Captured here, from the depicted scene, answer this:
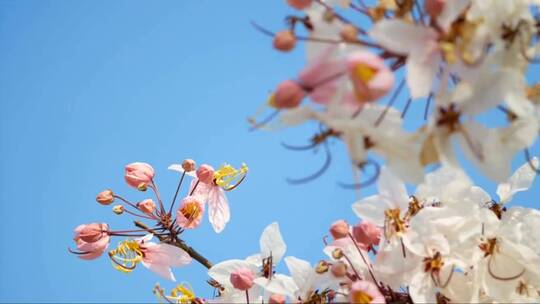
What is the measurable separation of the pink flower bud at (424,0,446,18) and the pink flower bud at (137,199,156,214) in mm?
1163

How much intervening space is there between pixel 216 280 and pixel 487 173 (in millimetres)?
877

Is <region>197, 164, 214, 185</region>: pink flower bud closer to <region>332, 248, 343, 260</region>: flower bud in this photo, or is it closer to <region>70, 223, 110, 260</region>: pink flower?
<region>70, 223, 110, 260</region>: pink flower

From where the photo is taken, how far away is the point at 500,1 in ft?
3.46

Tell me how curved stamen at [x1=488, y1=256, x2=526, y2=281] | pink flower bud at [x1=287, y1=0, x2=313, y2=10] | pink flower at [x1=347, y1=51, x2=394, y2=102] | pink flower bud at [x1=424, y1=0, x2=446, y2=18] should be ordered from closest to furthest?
pink flower at [x1=347, y1=51, x2=394, y2=102] → pink flower bud at [x1=424, y1=0, x2=446, y2=18] → pink flower bud at [x1=287, y1=0, x2=313, y2=10] → curved stamen at [x1=488, y1=256, x2=526, y2=281]

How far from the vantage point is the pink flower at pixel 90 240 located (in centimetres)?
190

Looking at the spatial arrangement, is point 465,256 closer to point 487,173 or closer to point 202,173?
point 487,173

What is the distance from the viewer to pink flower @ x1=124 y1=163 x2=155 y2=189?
6.75ft

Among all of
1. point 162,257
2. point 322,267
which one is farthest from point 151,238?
point 322,267

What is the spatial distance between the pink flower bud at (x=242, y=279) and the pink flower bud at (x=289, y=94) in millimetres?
665

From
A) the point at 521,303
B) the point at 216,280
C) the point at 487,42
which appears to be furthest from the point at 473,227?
the point at 216,280

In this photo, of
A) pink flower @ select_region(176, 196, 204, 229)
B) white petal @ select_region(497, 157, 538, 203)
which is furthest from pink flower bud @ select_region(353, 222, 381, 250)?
pink flower @ select_region(176, 196, 204, 229)

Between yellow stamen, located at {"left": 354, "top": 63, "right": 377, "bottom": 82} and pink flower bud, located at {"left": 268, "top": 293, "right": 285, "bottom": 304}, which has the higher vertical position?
yellow stamen, located at {"left": 354, "top": 63, "right": 377, "bottom": 82}

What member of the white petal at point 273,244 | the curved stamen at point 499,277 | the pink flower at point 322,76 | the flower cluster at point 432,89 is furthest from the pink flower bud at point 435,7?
the white petal at point 273,244

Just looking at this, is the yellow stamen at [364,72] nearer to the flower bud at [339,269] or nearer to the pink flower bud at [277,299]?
the flower bud at [339,269]
